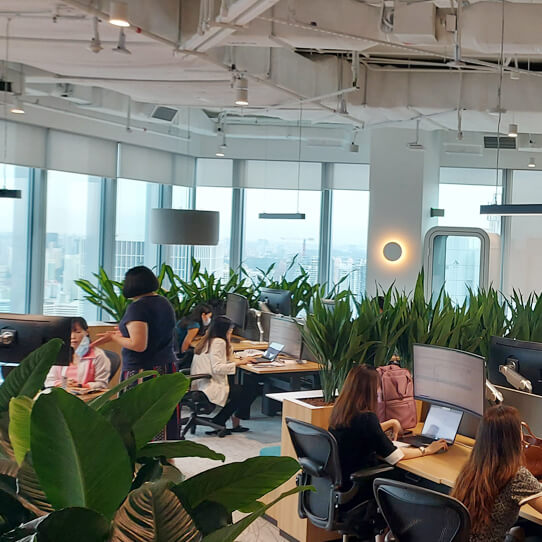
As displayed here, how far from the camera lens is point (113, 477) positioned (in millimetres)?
677

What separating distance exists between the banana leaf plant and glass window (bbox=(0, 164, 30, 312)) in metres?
8.10

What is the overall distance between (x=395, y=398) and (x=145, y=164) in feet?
22.0

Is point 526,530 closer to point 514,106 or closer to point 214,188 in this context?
point 514,106

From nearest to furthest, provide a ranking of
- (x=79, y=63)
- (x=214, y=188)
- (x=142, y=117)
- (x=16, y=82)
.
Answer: (x=79, y=63) < (x=16, y=82) < (x=142, y=117) < (x=214, y=188)

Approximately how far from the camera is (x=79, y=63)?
19.8ft

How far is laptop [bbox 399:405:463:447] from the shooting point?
4055 millimetres

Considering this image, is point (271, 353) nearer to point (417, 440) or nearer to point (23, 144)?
point (417, 440)

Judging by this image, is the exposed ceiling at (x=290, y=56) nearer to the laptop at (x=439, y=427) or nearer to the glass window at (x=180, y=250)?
the glass window at (x=180, y=250)

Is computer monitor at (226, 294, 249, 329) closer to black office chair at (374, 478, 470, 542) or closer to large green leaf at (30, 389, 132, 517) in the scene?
black office chair at (374, 478, 470, 542)

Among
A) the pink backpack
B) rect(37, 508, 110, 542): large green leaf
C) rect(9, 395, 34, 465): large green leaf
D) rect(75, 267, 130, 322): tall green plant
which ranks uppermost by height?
rect(9, 395, 34, 465): large green leaf

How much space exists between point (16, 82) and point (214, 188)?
4361 millimetres

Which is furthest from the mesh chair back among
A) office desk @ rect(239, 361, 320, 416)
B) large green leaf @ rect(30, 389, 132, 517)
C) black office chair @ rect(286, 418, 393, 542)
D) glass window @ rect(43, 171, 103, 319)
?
glass window @ rect(43, 171, 103, 319)

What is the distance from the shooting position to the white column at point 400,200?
32.9ft

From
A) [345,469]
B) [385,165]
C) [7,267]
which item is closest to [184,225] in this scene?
[7,267]
